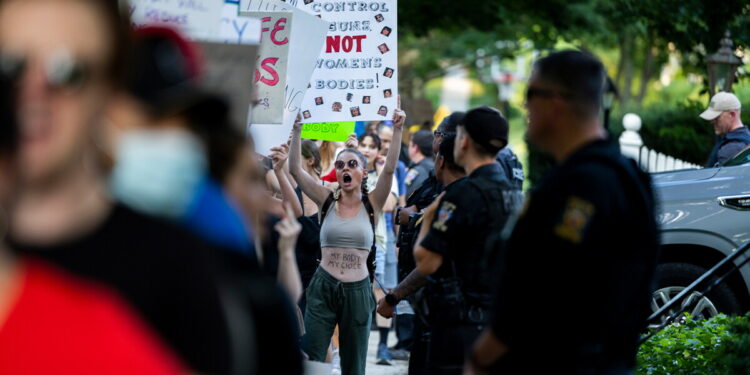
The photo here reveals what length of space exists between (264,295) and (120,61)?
0.56 meters

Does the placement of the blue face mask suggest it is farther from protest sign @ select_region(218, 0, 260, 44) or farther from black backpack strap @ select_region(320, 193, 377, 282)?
black backpack strap @ select_region(320, 193, 377, 282)

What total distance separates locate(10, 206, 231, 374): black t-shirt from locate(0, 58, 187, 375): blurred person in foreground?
23mm

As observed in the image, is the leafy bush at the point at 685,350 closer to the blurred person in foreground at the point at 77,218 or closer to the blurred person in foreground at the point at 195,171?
the blurred person in foreground at the point at 195,171

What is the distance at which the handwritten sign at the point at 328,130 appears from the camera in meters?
9.17

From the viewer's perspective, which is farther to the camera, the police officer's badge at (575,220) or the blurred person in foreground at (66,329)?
the police officer's badge at (575,220)

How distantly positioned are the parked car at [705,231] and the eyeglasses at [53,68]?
7.15 metres

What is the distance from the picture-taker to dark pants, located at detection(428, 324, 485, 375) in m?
5.30

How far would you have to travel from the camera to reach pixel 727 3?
11.5 m

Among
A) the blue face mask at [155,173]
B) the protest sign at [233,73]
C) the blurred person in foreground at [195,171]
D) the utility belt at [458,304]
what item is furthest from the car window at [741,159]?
→ the blue face mask at [155,173]

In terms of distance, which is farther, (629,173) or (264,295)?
(629,173)

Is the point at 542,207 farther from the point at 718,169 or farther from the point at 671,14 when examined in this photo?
the point at 671,14

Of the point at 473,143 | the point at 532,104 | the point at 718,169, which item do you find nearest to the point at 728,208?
the point at 718,169

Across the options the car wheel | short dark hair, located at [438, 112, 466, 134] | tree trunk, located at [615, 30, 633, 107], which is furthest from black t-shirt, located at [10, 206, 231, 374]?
tree trunk, located at [615, 30, 633, 107]

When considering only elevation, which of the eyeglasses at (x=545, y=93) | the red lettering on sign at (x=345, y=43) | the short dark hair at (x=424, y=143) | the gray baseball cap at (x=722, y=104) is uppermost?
the red lettering on sign at (x=345, y=43)
